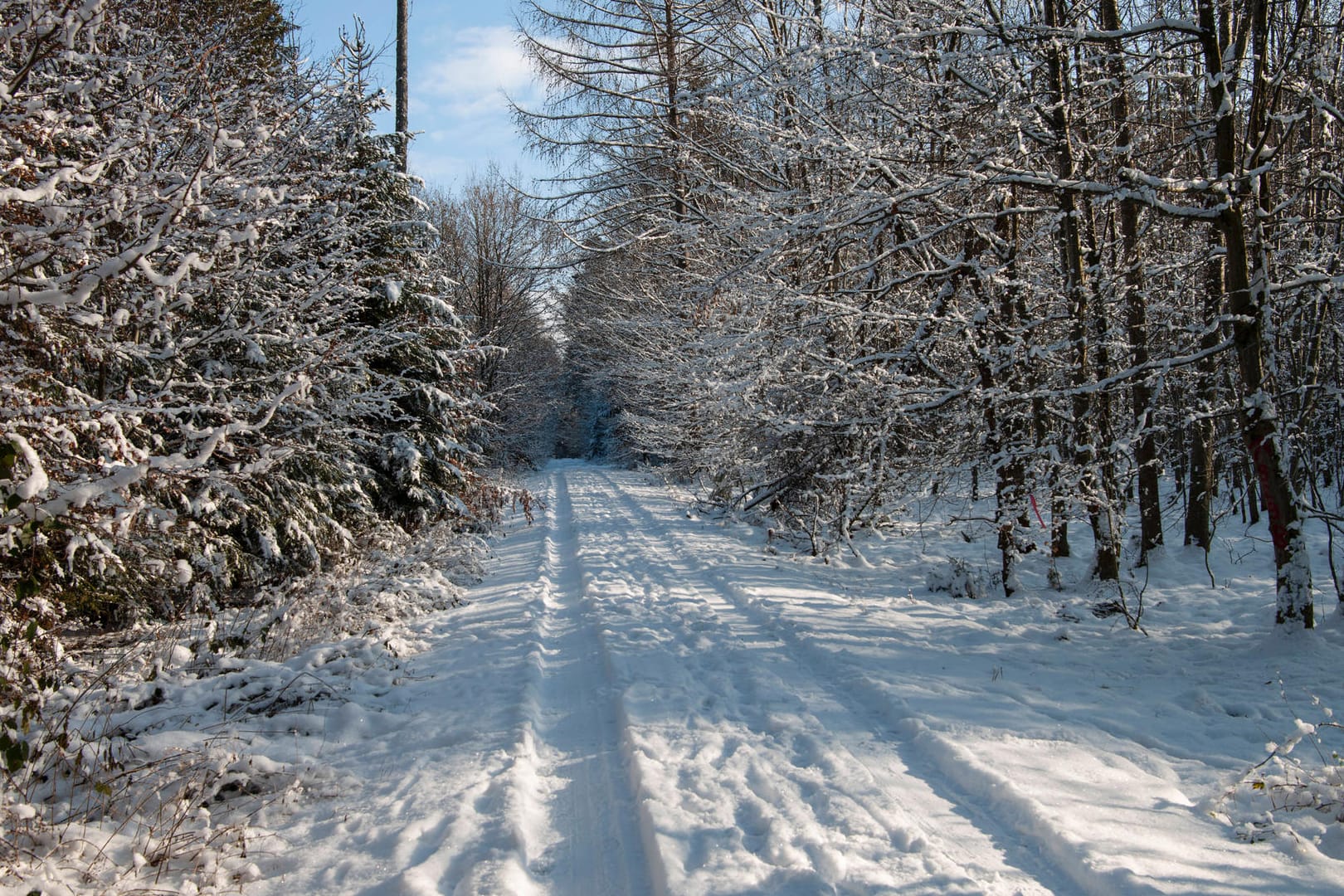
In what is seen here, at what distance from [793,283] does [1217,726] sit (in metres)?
6.29

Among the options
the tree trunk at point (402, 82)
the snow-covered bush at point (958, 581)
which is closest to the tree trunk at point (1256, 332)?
the snow-covered bush at point (958, 581)

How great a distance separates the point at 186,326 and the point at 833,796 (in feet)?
24.6

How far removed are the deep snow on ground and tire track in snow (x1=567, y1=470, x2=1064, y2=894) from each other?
0.01 m

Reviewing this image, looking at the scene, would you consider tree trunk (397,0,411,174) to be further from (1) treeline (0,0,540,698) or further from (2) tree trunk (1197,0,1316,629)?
(2) tree trunk (1197,0,1316,629)

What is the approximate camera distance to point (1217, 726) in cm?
446

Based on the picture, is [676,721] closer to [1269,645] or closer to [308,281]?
[1269,645]

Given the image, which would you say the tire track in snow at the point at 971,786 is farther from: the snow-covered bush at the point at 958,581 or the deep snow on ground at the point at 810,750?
the snow-covered bush at the point at 958,581

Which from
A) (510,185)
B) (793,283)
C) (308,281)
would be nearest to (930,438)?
(793,283)

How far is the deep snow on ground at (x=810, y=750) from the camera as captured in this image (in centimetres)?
310

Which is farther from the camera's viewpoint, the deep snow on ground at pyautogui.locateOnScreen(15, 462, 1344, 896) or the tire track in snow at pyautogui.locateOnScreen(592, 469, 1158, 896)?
the deep snow on ground at pyautogui.locateOnScreen(15, 462, 1344, 896)

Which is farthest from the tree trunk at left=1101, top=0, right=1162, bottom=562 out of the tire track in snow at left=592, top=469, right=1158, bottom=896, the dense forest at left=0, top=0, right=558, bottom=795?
the dense forest at left=0, top=0, right=558, bottom=795

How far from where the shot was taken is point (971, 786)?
375cm

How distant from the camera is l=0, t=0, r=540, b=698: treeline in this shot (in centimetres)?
348

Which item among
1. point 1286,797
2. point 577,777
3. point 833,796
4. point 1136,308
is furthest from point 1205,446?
point 577,777
